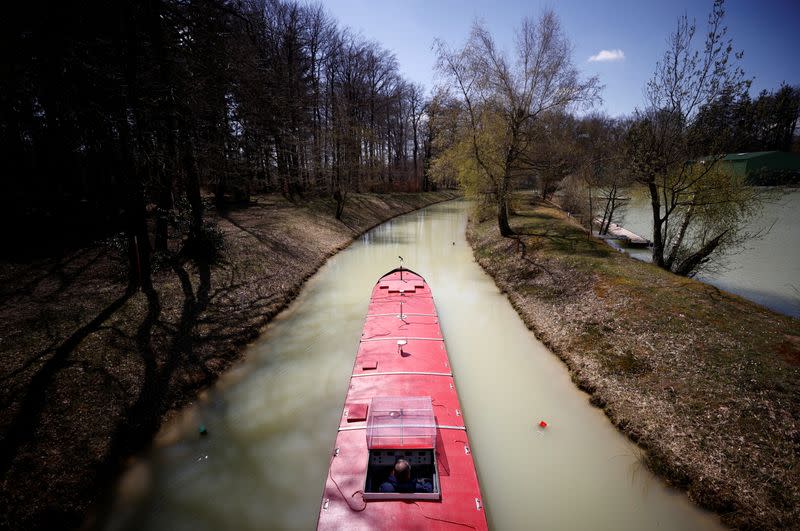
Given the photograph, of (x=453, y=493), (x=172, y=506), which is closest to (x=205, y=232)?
(x=172, y=506)

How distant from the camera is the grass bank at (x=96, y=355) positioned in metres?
5.57

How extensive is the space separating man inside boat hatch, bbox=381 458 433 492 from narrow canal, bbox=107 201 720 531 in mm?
1524

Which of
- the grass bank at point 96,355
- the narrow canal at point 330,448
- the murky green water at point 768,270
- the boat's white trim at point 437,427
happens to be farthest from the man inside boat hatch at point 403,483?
the murky green water at point 768,270

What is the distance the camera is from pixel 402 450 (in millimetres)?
5488

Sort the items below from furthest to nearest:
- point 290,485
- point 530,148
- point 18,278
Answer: point 530,148
point 18,278
point 290,485

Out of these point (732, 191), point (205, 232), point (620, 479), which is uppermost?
point (732, 191)

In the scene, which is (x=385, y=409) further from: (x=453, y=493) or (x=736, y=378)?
(x=736, y=378)

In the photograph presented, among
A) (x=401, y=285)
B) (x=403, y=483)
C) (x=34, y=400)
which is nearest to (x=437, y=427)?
(x=403, y=483)

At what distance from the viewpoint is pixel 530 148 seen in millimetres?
20797

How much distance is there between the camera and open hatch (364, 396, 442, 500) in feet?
16.4

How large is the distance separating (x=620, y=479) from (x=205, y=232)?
15.7 metres

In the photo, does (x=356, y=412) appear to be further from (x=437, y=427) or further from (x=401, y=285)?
(x=401, y=285)

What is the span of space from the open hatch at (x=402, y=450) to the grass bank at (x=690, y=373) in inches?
179

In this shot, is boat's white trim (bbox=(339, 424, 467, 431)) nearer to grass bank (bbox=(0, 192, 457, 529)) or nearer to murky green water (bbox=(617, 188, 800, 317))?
grass bank (bbox=(0, 192, 457, 529))
